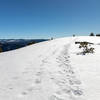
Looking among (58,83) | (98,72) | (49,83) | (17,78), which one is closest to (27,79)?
(17,78)

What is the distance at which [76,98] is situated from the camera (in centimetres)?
314

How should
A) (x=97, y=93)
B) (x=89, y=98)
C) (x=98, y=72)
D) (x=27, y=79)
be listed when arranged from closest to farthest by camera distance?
(x=89, y=98)
(x=97, y=93)
(x=27, y=79)
(x=98, y=72)

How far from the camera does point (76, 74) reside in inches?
190

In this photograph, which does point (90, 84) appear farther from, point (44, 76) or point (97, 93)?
point (44, 76)

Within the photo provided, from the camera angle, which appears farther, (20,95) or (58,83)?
(58,83)

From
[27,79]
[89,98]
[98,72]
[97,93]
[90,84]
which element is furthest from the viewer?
[98,72]

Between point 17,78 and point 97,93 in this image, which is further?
point 17,78

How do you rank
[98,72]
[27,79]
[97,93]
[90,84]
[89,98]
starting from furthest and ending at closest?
[98,72] → [27,79] → [90,84] → [97,93] → [89,98]

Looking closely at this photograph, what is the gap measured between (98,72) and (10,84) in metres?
3.59

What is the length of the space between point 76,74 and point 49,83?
130 centimetres

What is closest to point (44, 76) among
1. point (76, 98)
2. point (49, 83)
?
point (49, 83)

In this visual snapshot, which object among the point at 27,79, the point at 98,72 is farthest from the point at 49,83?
the point at 98,72

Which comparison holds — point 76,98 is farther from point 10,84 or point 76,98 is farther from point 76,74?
point 10,84

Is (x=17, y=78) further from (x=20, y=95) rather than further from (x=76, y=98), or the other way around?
(x=76, y=98)
